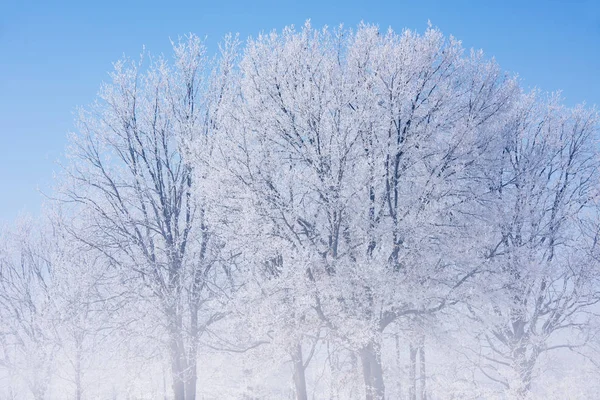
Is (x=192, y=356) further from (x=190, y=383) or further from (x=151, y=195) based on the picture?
(x=151, y=195)

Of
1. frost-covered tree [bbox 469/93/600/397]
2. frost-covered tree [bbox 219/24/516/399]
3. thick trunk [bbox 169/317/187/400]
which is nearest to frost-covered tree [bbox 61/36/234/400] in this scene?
thick trunk [bbox 169/317/187/400]

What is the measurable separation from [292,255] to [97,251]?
7.22 metres

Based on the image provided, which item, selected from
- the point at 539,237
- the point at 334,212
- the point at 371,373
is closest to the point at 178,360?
the point at 371,373

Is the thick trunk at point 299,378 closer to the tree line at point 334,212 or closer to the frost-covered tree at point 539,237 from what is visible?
the tree line at point 334,212

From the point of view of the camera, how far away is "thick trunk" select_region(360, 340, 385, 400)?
519 inches

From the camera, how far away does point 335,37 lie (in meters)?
15.6

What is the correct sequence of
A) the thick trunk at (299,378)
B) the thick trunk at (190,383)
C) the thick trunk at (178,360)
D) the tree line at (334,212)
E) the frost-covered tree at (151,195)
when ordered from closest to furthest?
1. the tree line at (334,212)
2. the thick trunk at (178,360)
3. the frost-covered tree at (151,195)
4. the thick trunk at (190,383)
5. the thick trunk at (299,378)

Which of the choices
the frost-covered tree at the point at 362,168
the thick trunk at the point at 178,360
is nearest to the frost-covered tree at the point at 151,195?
the thick trunk at the point at 178,360

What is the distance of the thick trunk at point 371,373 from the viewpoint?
1318 centimetres

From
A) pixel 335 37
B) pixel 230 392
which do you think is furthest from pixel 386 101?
pixel 230 392

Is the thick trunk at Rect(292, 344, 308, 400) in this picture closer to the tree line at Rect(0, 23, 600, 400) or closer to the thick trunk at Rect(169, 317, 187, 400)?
the tree line at Rect(0, 23, 600, 400)

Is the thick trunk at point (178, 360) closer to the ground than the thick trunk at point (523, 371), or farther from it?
farther from it

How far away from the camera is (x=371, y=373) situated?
44.3ft

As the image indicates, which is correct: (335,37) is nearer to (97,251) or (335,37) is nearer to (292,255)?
(292,255)
